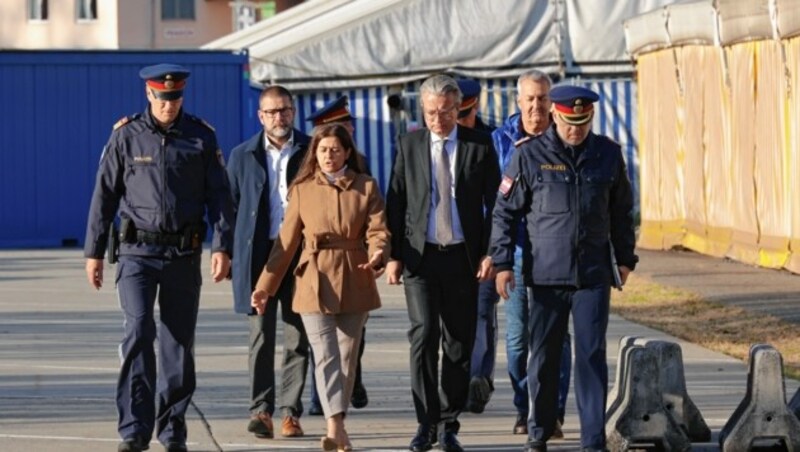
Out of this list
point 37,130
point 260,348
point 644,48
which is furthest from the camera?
point 37,130

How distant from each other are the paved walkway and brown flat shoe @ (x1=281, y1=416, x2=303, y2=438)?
0.30 feet

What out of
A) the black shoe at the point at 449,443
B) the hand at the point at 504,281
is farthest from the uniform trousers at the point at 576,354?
the black shoe at the point at 449,443

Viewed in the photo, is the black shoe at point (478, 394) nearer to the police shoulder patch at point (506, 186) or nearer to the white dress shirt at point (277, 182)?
the white dress shirt at point (277, 182)

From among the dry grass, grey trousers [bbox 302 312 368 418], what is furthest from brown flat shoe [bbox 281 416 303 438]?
the dry grass

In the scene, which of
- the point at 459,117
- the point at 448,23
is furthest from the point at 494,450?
the point at 448,23

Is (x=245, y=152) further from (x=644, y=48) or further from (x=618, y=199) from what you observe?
(x=644, y=48)

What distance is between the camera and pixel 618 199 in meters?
9.84

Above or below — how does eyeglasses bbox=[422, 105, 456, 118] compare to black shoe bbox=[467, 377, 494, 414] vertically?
above

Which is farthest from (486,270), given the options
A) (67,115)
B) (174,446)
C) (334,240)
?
(67,115)

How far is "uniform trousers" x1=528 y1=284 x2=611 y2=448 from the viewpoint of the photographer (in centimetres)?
961

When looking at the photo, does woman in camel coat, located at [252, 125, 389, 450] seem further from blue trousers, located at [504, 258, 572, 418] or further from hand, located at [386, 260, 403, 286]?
blue trousers, located at [504, 258, 572, 418]

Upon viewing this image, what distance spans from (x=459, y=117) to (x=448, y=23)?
19791 mm

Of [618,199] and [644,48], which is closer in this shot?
[618,199]

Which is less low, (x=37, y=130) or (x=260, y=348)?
(x=37, y=130)
